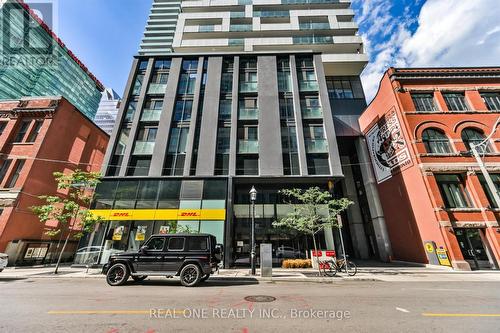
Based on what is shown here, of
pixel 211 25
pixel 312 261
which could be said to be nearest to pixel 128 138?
pixel 312 261

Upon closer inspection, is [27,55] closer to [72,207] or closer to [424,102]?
[72,207]

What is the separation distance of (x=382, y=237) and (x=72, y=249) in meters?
34.2

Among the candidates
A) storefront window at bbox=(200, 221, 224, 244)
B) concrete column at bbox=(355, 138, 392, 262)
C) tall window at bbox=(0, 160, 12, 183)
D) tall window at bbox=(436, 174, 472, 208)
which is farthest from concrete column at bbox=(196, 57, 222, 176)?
tall window at bbox=(436, 174, 472, 208)

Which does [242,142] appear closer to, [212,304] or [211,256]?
[211,256]

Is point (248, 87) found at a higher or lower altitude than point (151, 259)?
higher

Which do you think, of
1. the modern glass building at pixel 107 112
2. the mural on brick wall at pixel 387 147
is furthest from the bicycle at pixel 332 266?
the modern glass building at pixel 107 112

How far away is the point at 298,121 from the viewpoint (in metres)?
21.8

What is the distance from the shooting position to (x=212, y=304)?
6184 millimetres

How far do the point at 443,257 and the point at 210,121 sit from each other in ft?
75.7

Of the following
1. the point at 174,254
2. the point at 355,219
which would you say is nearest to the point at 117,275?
the point at 174,254

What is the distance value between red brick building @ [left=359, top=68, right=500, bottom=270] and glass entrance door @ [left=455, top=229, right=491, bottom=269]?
6 centimetres

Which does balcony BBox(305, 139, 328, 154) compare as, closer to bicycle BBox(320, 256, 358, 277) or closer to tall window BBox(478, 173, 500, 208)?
bicycle BBox(320, 256, 358, 277)

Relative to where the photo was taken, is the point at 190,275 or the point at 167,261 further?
the point at 167,261

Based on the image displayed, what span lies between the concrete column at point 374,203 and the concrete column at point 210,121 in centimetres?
1881
